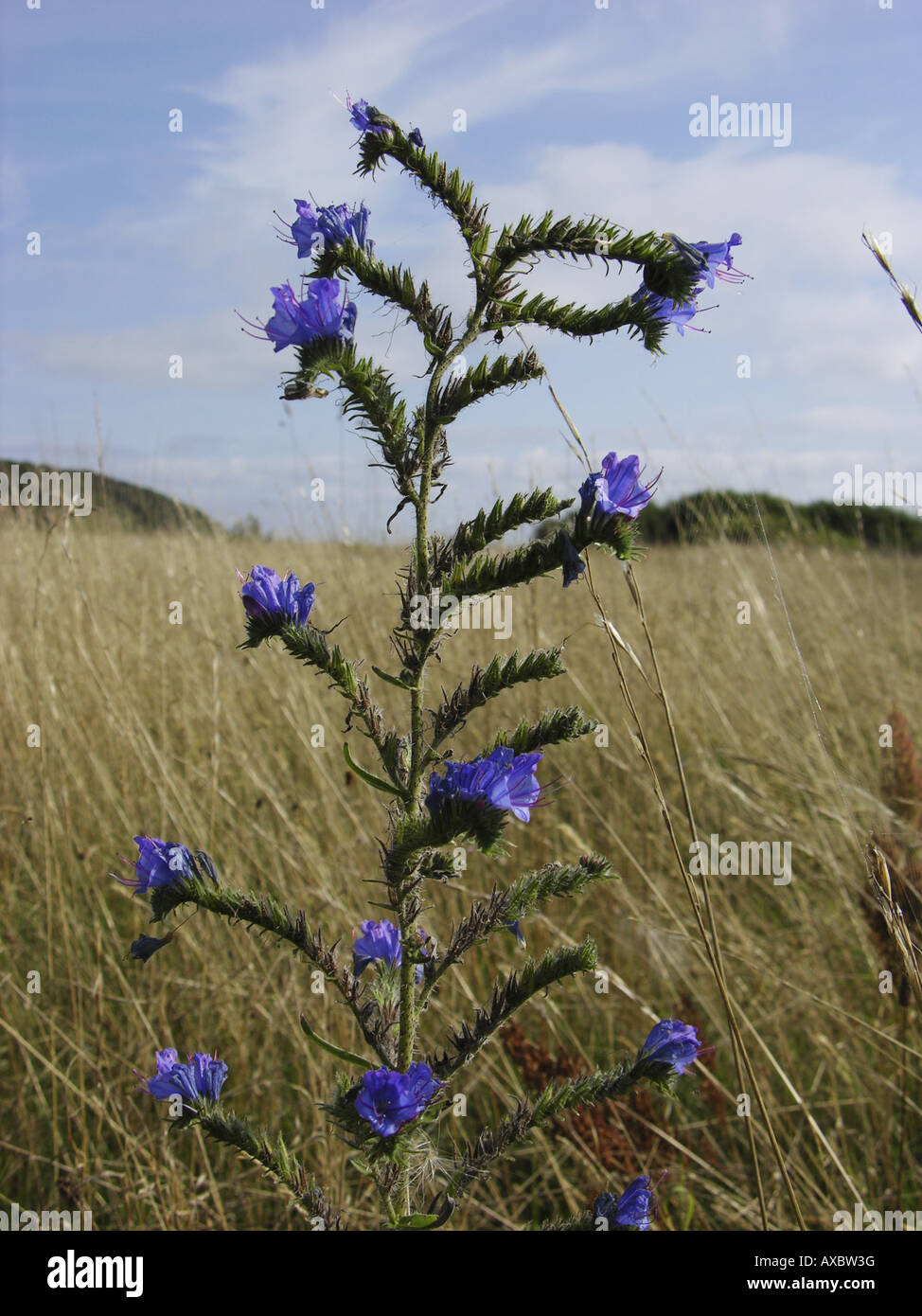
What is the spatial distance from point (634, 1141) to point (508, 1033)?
51 centimetres

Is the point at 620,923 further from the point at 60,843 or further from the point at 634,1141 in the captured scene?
the point at 60,843

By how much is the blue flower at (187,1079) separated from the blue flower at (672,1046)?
28.9 inches

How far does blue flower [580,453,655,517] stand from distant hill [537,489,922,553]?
0.14ft

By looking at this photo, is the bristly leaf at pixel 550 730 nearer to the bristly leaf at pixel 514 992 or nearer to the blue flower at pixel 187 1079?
the bristly leaf at pixel 514 992

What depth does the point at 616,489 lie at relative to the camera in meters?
1.50

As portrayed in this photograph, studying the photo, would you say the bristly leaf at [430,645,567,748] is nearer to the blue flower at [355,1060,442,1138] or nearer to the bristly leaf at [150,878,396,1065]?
the bristly leaf at [150,878,396,1065]

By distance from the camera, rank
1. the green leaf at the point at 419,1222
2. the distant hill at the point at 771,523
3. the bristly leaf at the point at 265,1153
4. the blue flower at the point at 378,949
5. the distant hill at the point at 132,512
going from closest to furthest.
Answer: the green leaf at the point at 419,1222
the bristly leaf at the point at 265,1153
the blue flower at the point at 378,949
the distant hill at the point at 771,523
the distant hill at the point at 132,512

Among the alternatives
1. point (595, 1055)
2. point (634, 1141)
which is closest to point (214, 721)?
point (595, 1055)

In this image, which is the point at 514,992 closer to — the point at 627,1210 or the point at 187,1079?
the point at 627,1210

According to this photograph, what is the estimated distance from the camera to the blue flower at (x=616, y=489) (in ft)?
4.84

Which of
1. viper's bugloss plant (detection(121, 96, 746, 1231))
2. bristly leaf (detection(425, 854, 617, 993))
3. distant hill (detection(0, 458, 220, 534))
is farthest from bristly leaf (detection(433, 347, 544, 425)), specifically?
distant hill (detection(0, 458, 220, 534))

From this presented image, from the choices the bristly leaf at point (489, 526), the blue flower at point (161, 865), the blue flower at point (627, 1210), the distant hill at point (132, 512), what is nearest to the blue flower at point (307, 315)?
the bristly leaf at point (489, 526)

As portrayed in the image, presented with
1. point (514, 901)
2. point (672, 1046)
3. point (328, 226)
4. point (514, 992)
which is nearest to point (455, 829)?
point (514, 901)

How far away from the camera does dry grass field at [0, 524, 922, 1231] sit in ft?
9.40
